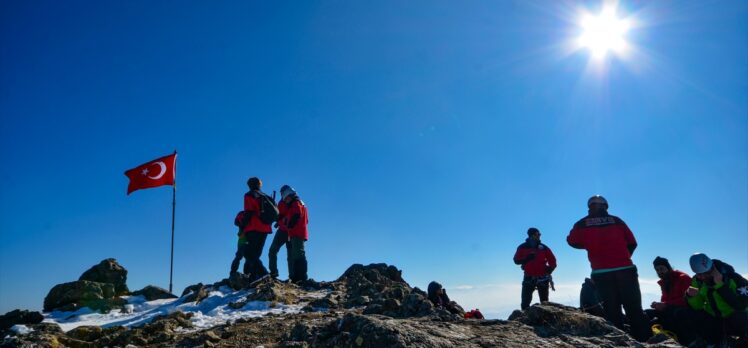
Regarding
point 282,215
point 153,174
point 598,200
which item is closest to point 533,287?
point 598,200

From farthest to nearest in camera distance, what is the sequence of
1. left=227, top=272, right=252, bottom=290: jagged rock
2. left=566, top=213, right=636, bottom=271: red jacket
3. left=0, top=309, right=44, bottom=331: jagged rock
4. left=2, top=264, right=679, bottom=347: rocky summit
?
left=227, top=272, right=252, bottom=290: jagged rock < left=0, top=309, right=44, bottom=331: jagged rock < left=566, top=213, right=636, bottom=271: red jacket < left=2, top=264, right=679, bottom=347: rocky summit

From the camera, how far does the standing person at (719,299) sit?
656cm

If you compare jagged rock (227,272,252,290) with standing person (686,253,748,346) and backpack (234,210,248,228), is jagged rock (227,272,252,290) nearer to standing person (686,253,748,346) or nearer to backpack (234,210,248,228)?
backpack (234,210,248,228)

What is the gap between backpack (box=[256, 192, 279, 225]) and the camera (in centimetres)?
1198

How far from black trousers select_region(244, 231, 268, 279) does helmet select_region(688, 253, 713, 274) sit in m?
9.80

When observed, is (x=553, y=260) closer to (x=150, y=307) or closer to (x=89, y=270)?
(x=150, y=307)

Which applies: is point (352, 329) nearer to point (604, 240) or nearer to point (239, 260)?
point (604, 240)

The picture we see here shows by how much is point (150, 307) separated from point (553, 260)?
425 inches

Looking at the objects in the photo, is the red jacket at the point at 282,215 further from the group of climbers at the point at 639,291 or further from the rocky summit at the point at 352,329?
the group of climbers at the point at 639,291

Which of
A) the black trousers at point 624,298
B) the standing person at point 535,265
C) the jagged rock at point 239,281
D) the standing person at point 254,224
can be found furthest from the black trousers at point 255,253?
the black trousers at point 624,298

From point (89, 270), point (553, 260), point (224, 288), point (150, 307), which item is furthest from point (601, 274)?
point (89, 270)

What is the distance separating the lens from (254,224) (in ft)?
39.3

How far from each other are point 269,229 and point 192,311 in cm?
330

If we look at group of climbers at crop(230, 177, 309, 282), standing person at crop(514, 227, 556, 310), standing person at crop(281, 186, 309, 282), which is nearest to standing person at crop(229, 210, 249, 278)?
group of climbers at crop(230, 177, 309, 282)
